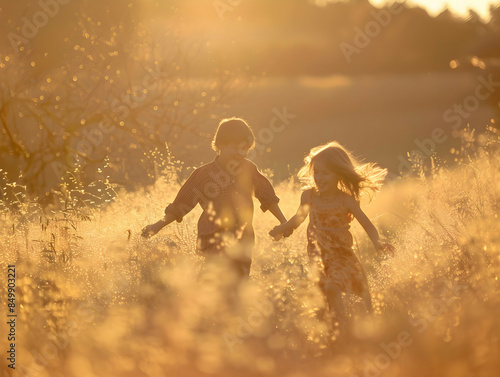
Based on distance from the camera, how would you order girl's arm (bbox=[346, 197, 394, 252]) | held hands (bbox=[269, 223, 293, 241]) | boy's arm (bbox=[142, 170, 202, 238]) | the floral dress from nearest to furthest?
girl's arm (bbox=[346, 197, 394, 252])
the floral dress
held hands (bbox=[269, 223, 293, 241])
boy's arm (bbox=[142, 170, 202, 238])

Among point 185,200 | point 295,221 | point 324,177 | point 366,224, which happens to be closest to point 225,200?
point 185,200

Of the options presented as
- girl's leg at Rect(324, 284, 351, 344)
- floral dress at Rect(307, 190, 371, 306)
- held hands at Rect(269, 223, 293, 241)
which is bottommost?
girl's leg at Rect(324, 284, 351, 344)

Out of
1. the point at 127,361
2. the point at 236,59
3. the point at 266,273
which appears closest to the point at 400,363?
the point at 127,361

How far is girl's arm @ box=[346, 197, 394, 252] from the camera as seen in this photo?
5.10m

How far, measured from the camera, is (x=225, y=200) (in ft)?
19.7

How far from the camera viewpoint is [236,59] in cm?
1480

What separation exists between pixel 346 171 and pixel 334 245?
24.1 inches

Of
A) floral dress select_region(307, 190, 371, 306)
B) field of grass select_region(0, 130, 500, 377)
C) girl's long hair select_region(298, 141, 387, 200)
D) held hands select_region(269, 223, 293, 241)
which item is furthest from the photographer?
held hands select_region(269, 223, 293, 241)

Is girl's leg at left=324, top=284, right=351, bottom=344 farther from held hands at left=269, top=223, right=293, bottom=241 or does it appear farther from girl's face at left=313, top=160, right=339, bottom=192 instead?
girl's face at left=313, top=160, right=339, bottom=192

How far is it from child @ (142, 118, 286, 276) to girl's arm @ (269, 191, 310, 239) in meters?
0.39

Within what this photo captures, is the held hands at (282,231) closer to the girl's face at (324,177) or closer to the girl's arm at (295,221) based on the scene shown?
the girl's arm at (295,221)

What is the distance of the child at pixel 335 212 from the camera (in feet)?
17.8

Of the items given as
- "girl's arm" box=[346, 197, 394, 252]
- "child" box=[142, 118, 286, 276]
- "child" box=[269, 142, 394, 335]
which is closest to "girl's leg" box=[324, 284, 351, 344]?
"child" box=[269, 142, 394, 335]

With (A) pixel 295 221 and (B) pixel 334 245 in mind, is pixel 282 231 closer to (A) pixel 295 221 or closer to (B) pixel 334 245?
(A) pixel 295 221
